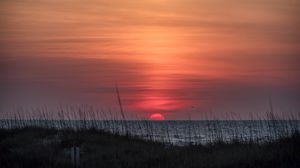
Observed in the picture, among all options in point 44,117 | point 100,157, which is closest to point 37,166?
point 100,157

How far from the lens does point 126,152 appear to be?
20.6 metres

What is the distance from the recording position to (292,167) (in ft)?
50.2

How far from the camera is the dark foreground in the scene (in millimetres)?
16750

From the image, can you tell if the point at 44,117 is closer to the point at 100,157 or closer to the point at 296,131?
the point at 100,157

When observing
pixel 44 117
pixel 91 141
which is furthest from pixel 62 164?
pixel 44 117

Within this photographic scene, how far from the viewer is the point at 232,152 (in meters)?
18.8

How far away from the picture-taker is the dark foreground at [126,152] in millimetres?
16750

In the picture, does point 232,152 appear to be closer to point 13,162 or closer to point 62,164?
point 62,164

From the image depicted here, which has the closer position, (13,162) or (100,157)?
(13,162)

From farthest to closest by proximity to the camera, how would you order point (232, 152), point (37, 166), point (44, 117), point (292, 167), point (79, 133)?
point (44, 117), point (79, 133), point (232, 152), point (37, 166), point (292, 167)

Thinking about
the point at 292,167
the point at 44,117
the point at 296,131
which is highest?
the point at 44,117

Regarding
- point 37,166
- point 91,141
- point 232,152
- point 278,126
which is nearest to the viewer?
point 37,166

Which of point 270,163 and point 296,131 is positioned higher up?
point 296,131

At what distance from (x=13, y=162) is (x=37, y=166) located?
1117 mm
